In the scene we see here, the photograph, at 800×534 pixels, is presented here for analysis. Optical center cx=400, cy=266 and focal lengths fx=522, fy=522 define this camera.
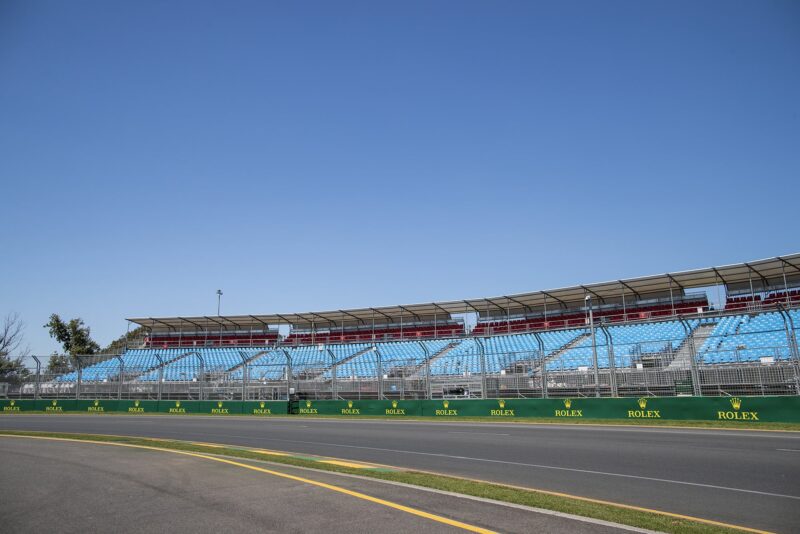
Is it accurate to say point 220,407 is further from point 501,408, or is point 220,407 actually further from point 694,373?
point 694,373

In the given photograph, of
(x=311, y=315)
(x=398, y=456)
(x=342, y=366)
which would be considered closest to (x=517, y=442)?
(x=398, y=456)

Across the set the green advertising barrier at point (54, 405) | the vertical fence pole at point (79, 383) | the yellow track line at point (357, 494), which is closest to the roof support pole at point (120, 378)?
the vertical fence pole at point (79, 383)

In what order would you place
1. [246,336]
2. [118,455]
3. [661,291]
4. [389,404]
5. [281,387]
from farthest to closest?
1. [246,336]
2. [661,291]
3. [281,387]
4. [389,404]
5. [118,455]

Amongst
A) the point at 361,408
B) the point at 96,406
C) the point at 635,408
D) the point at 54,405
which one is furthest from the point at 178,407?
the point at 635,408

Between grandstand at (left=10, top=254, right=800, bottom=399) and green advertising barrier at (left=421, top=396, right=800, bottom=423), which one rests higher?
grandstand at (left=10, top=254, right=800, bottom=399)

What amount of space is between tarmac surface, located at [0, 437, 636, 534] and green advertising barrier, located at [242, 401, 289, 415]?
22.1 meters

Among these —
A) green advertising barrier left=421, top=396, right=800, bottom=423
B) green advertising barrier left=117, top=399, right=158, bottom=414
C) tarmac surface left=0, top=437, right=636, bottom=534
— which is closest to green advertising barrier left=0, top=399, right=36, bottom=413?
green advertising barrier left=117, top=399, right=158, bottom=414

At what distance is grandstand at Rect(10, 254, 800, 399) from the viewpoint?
2345 cm

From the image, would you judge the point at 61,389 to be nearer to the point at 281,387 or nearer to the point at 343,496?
the point at 281,387

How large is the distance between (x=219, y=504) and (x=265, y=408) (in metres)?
26.7

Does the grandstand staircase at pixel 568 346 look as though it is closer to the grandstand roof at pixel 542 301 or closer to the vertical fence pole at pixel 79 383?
the grandstand roof at pixel 542 301

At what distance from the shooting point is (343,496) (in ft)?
25.4

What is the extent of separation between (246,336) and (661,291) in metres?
40.4

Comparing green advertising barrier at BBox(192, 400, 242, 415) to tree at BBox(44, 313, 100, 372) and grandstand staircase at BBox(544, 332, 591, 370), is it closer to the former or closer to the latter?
grandstand staircase at BBox(544, 332, 591, 370)
